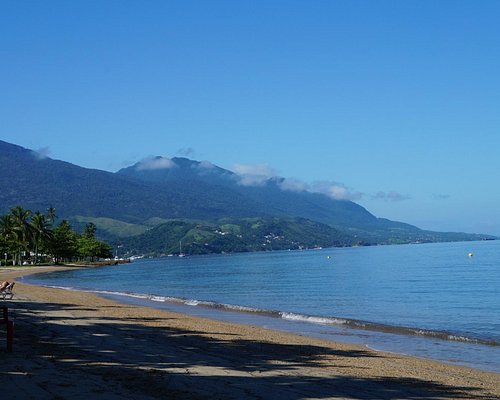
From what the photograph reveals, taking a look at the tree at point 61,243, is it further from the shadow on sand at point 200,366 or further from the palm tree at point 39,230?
the shadow on sand at point 200,366

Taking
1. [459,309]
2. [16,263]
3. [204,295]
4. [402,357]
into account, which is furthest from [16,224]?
[402,357]

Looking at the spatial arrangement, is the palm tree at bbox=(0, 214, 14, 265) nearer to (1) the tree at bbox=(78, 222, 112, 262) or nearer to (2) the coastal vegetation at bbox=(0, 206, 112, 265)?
(2) the coastal vegetation at bbox=(0, 206, 112, 265)

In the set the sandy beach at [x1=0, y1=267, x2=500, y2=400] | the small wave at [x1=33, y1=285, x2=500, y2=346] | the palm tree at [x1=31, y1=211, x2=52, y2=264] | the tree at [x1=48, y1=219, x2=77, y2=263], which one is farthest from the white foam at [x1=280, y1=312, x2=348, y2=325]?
the tree at [x1=48, y1=219, x2=77, y2=263]

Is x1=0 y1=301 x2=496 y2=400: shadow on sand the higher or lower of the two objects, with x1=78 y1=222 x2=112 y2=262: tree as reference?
higher

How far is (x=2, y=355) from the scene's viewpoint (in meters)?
12.0

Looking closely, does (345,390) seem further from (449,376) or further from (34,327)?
(34,327)

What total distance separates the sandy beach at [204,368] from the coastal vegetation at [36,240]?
94234 millimetres

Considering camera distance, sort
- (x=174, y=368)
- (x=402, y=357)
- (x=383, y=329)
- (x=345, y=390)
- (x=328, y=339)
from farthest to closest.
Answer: (x=383, y=329) < (x=328, y=339) < (x=402, y=357) < (x=174, y=368) < (x=345, y=390)

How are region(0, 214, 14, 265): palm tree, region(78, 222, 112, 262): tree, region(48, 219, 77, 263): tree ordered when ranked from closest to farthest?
region(0, 214, 14, 265): palm tree, region(48, 219, 77, 263): tree, region(78, 222, 112, 262): tree

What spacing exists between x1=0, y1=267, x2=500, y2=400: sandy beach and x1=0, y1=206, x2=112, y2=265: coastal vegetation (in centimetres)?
9423

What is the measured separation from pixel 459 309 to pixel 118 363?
916 inches

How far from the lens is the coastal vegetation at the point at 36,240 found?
352 feet

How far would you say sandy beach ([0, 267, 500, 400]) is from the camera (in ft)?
31.7

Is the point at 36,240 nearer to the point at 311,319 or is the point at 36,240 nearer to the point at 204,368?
the point at 311,319
